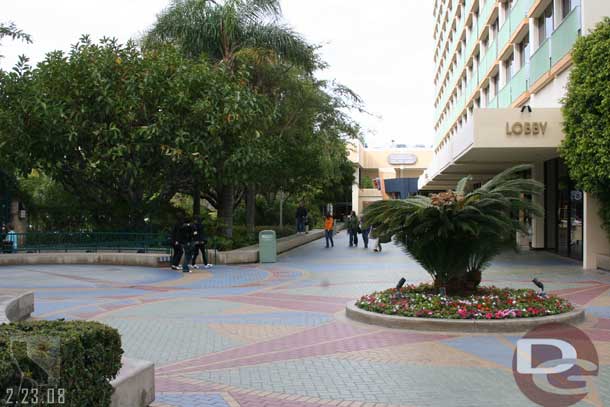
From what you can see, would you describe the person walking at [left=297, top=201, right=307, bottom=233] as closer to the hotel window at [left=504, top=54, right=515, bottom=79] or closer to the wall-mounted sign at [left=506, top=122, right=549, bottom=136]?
the hotel window at [left=504, top=54, right=515, bottom=79]

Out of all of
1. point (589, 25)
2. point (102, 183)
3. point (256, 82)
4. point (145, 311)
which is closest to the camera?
point (145, 311)

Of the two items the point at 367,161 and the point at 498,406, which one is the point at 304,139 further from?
the point at 367,161

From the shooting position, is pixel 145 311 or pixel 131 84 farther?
pixel 131 84

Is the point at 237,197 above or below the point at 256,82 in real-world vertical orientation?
below

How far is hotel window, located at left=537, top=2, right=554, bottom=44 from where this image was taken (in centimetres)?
2114

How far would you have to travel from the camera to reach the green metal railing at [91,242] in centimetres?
2008

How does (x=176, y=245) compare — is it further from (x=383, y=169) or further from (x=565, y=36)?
(x=383, y=169)

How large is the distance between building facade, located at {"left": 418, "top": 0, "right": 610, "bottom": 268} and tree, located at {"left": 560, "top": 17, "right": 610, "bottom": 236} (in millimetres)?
888

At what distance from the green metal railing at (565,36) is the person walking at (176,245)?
11721 mm

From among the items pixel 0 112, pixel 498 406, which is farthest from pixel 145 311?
Answer: pixel 0 112

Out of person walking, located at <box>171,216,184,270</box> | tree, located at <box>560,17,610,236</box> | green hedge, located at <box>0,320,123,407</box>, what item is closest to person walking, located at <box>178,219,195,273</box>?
person walking, located at <box>171,216,184,270</box>

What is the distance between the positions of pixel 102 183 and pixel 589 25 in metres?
15.6

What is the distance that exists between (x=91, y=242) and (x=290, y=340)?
1369 centimetres

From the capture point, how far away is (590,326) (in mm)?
9000
